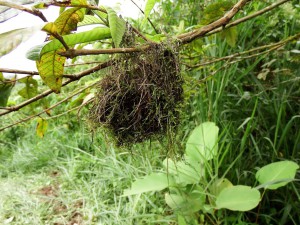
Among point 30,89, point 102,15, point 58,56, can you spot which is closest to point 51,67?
point 58,56

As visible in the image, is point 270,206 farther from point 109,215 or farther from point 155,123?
point 155,123

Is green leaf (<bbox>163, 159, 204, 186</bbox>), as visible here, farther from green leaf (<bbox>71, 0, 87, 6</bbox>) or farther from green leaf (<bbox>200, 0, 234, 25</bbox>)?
green leaf (<bbox>71, 0, 87, 6</bbox>)

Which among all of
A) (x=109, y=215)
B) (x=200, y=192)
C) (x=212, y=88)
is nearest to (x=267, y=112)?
(x=212, y=88)

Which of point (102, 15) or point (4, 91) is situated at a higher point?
point (102, 15)

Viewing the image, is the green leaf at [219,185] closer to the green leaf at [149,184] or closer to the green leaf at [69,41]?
the green leaf at [149,184]

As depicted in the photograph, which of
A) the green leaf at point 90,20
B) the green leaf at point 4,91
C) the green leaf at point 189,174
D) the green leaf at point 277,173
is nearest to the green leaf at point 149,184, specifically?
the green leaf at point 189,174

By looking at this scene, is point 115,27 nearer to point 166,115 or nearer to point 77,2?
point 77,2
